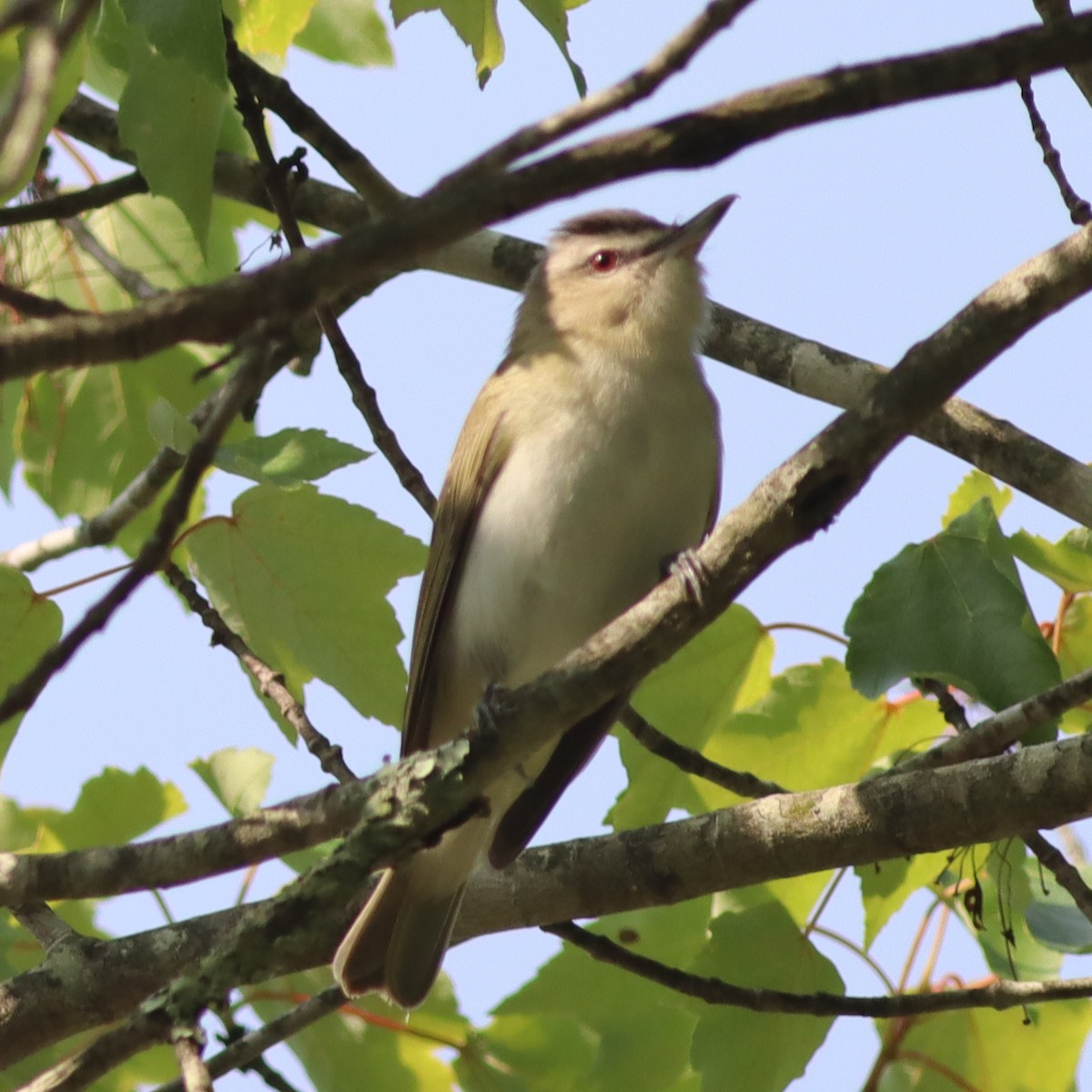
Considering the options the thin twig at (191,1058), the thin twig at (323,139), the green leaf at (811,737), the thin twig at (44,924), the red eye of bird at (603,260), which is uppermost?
the red eye of bird at (603,260)

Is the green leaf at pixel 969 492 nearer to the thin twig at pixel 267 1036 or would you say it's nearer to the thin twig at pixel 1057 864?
the thin twig at pixel 1057 864

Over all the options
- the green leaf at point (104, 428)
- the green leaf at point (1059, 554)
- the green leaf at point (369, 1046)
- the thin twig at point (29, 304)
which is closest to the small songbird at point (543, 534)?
the green leaf at point (369, 1046)

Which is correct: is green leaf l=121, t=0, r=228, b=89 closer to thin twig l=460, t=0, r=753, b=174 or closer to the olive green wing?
thin twig l=460, t=0, r=753, b=174

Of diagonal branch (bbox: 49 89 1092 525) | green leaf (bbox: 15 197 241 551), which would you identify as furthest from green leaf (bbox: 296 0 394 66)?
green leaf (bbox: 15 197 241 551)

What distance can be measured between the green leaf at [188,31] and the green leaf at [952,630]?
1.82 metres

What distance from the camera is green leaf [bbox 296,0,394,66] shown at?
4.77m

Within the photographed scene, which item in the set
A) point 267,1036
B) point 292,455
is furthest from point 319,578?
point 267,1036

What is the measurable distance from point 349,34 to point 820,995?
3315 millimetres

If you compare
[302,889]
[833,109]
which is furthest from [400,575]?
[833,109]

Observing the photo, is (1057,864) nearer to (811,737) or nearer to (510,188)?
(811,737)

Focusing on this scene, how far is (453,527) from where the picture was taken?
4684mm

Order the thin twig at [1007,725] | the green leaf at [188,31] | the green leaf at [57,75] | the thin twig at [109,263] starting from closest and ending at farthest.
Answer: the green leaf at [188,31], the thin twig at [1007,725], the green leaf at [57,75], the thin twig at [109,263]

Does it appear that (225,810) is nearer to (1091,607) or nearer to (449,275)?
(449,275)

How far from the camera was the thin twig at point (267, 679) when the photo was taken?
382 centimetres
